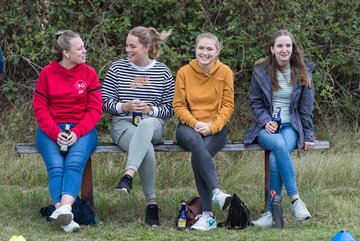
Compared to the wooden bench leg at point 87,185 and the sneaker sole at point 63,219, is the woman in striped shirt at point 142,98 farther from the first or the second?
the sneaker sole at point 63,219

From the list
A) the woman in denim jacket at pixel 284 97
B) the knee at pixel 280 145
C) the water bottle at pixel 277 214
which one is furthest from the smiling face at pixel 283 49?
the water bottle at pixel 277 214

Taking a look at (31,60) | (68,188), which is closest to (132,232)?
(68,188)

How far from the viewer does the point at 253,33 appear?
906cm

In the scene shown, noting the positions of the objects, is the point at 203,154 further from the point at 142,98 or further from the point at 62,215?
the point at 62,215

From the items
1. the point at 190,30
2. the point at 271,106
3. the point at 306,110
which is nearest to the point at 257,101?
the point at 271,106

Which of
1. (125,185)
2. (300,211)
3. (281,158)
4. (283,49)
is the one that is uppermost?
(283,49)

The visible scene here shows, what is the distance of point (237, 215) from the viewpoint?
6.08 m

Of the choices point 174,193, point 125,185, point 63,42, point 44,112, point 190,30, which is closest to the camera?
point 125,185

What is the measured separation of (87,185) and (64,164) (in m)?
0.43

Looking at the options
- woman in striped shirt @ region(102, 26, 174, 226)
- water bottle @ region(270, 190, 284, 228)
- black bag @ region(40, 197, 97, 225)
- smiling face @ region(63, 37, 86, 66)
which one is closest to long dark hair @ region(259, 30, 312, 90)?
woman in striped shirt @ region(102, 26, 174, 226)

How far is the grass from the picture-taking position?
19.4 ft

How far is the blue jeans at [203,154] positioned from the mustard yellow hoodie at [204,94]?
0.48ft

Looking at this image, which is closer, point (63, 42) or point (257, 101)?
point (63, 42)

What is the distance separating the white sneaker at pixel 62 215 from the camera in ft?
18.8
